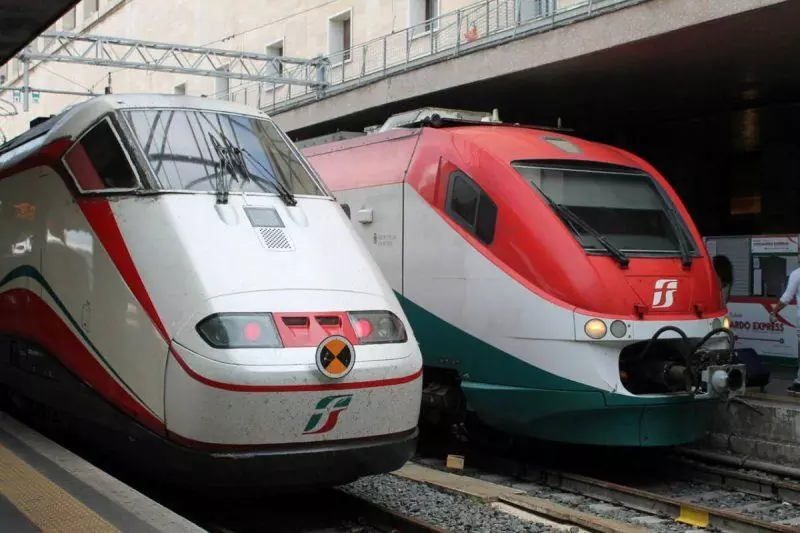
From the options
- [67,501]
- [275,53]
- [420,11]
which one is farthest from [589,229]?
[275,53]

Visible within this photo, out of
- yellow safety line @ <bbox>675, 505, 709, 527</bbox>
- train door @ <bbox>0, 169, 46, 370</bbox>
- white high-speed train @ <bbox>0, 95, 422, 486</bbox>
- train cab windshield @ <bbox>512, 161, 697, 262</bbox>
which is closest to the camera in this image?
white high-speed train @ <bbox>0, 95, 422, 486</bbox>

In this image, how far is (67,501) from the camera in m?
4.72

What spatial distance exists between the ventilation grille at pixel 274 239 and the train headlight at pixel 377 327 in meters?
0.63

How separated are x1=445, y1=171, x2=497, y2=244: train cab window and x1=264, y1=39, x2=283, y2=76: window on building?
16476mm

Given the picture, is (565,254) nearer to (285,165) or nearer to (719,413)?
(285,165)

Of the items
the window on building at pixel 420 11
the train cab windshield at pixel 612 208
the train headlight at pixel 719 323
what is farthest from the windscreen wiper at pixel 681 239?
the window on building at pixel 420 11

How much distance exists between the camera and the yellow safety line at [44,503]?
4.32 metres

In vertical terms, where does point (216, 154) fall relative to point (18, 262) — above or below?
above

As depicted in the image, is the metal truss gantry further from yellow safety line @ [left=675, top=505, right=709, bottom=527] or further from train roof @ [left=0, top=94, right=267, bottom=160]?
yellow safety line @ [left=675, top=505, right=709, bottom=527]

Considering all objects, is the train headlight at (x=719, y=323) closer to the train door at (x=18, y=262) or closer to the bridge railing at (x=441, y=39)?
the bridge railing at (x=441, y=39)

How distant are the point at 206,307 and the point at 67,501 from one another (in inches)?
48.9

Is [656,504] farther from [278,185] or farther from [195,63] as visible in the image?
[195,63]

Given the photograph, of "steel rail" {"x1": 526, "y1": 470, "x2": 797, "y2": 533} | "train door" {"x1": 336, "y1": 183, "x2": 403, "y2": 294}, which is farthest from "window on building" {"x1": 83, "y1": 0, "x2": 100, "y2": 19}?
"steel rail" {"x1": 526, "y1": 470, "x2": 797, "y2": 533}

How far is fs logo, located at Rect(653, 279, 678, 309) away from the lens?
7.32m
